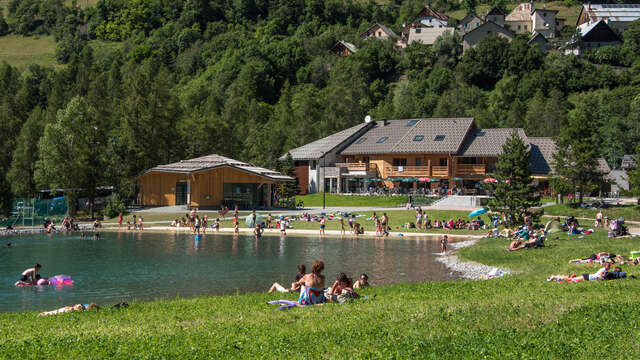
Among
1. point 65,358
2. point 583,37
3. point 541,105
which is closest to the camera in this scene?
point 65,358

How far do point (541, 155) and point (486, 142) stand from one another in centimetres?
707

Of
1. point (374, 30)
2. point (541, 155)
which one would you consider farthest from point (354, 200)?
point (374, 30)

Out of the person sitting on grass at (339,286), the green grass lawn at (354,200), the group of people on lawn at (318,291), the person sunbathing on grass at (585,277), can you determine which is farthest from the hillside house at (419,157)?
the group of people on lawn at (318,291)

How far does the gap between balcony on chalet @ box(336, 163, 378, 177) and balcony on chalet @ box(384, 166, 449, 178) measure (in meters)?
1.63

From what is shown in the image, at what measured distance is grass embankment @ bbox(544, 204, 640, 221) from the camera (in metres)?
45.2

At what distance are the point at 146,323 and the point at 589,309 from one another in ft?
31.2

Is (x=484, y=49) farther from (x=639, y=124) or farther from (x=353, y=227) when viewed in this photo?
(x=353, y=227)

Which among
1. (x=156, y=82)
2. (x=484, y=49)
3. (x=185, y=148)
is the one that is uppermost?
(x=484, y=49)

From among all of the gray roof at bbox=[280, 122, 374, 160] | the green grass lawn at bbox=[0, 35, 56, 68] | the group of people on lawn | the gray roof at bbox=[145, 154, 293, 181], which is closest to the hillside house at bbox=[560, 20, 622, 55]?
the gray roof at bbox=[280, 122, 374, 160]

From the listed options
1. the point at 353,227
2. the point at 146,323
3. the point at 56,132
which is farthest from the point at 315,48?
the point at 146,323

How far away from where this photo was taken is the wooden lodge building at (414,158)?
226 ft

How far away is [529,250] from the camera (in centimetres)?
2811

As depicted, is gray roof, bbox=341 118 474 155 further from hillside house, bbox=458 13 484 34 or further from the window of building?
hillside house, bbox=458 13 484 34

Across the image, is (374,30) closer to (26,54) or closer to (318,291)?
(26,54)
